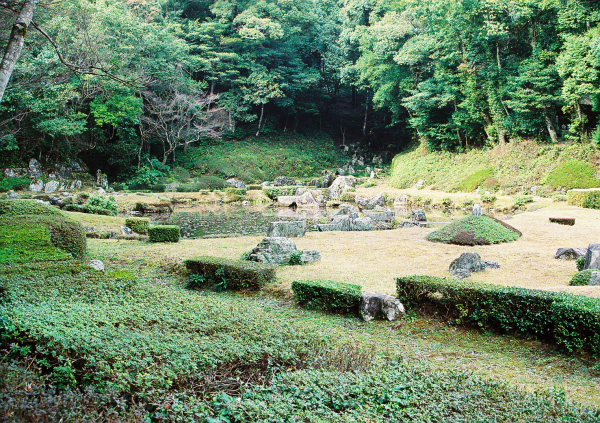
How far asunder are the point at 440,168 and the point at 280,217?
53.6 feet

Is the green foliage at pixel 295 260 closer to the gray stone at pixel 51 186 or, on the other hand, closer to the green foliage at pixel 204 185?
the gray stone at pixel 51 186

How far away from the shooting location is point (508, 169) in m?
26.8

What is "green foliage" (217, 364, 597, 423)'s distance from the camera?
3.01 meters

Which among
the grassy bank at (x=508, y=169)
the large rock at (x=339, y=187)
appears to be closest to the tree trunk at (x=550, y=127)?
the grassy bank at (x=508, y=169)

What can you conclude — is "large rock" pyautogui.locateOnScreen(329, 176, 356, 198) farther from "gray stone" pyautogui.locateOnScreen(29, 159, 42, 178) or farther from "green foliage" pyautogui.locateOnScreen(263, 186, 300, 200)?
"gray stone" pyautogui.locateOnScreen(29, 159, 42, 178)

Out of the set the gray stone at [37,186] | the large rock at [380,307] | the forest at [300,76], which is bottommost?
the gray stone at [37,186]

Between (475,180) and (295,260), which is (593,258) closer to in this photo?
(295,260)

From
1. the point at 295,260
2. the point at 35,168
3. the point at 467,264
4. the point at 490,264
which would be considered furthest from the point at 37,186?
the point at 490,264

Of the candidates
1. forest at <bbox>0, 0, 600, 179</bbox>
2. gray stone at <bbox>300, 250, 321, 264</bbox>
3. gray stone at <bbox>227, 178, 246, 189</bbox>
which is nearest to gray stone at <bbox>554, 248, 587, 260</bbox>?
gray stone at <bbox>300, 250, 321, 264</bbox>

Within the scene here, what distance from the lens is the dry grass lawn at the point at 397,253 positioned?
8344 mm

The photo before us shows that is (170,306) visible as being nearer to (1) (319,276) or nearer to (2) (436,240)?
(1) (319,276)

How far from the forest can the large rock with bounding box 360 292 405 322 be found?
28.2ft

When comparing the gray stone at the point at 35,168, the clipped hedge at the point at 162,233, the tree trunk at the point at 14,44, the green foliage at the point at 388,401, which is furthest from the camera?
the gray stone at the point at 35,168

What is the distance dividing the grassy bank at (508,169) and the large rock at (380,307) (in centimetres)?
2030
